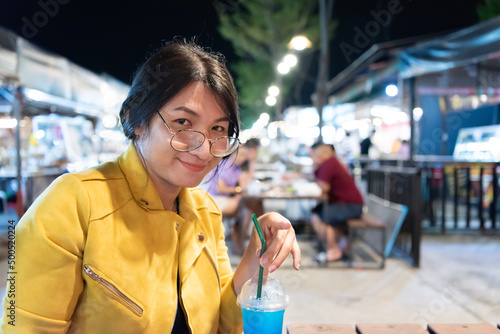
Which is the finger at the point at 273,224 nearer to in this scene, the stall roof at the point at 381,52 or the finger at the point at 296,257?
the finger at the point at 296,257

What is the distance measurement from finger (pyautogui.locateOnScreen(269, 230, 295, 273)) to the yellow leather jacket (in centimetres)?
32

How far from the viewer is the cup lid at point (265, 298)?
103cm

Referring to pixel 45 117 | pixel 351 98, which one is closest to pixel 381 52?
pixel 351 98

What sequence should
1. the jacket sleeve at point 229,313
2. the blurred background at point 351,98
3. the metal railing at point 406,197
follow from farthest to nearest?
the metal railing at point 406,197 < the blurred background at point 351,98 < the jacket sleeve at point 229,313

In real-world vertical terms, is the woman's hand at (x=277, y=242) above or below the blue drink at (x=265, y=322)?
above

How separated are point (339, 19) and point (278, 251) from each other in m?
17.4

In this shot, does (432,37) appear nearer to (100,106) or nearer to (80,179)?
(80,179)

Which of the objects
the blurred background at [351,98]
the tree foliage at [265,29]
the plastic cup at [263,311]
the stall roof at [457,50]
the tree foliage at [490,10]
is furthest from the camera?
the tree foliage at [265,29]

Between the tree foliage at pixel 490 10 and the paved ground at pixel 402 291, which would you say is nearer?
the paved ground at pixel 402 291

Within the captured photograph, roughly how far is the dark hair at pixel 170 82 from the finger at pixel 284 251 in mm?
467

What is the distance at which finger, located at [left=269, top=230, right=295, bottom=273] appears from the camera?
46.9 inches

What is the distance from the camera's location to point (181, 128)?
124cm

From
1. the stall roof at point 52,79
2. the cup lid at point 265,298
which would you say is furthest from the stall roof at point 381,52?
the cup lid at point 265,298

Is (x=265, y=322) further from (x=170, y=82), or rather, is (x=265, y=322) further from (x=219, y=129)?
(x=170, y=82)
